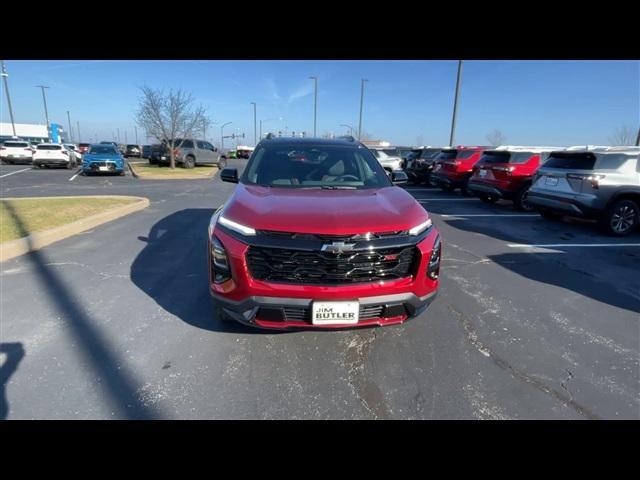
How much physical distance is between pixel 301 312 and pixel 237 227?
31.1 inches

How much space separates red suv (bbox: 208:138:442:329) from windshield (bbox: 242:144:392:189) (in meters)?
0.81

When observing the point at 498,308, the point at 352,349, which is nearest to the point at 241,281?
the point at 352,349

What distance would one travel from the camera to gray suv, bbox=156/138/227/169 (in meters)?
24.3

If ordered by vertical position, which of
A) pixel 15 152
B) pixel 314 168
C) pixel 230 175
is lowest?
pixel 15 152

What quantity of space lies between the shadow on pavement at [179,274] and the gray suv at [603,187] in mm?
7557

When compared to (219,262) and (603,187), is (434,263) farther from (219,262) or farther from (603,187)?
(603,187)

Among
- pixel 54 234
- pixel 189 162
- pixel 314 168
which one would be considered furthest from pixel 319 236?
pixel 189 162

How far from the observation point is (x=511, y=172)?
9.72 metres

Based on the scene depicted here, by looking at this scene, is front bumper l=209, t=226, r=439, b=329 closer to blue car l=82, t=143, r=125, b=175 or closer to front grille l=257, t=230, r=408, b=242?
front grille l=257, t=230, r=408, b=242

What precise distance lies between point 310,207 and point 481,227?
6.42 m

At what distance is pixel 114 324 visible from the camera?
322 cm

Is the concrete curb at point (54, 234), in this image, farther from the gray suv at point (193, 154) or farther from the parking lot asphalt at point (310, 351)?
the gray suv at point (193, 154)

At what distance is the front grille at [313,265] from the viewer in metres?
2.40
